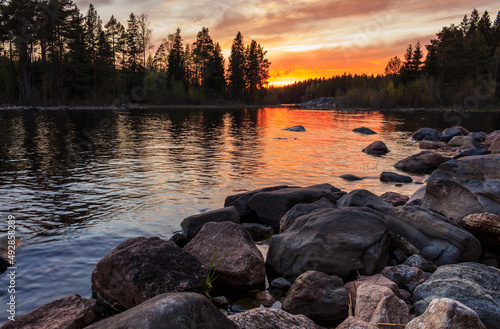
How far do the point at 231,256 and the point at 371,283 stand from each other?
227 cm

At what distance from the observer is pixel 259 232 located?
808 centimetres

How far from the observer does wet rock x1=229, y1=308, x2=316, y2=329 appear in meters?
3.72

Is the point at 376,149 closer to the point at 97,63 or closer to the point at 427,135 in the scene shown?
the point at 427,135

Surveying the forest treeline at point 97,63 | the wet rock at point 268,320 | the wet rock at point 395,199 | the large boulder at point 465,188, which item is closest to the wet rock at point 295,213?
the large boulder at point 465,188

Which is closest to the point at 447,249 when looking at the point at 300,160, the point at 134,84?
the point at 300,160

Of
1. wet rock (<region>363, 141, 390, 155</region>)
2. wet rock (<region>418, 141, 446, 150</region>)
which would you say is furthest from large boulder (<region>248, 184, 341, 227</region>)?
wet rock (<region>418, 141, 446, 150</region>)

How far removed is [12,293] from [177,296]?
12.9 feet

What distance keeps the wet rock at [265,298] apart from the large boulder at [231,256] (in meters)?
0.24

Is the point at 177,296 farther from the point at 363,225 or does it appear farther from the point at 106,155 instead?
the point at 106,155

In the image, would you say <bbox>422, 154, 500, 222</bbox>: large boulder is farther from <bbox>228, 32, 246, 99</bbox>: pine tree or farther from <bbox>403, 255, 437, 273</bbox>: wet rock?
<bbox>228, 32, 246, 99</bbox>: pine tree

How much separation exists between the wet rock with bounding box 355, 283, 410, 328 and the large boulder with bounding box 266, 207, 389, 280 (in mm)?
1231

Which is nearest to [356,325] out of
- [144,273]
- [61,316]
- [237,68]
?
[144,273]

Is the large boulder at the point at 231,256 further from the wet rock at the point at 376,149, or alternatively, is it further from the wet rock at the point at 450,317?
the wet rock at the point at 376,149

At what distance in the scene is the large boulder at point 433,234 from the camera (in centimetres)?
628
